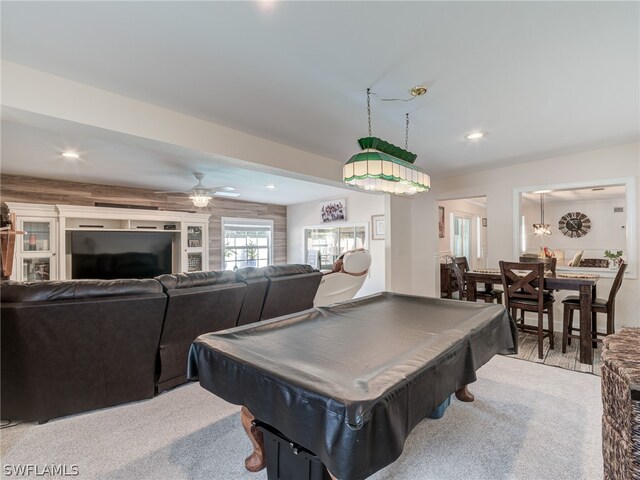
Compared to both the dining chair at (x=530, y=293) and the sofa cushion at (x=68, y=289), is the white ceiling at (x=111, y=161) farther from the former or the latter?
the dining chair at (x=530, y=293)

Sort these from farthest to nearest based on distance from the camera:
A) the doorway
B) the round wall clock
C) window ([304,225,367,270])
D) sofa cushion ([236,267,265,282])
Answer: the round wall clock < the doorway < window ([304,225,367,270]) < sofa cushion ([236,267,265,282])

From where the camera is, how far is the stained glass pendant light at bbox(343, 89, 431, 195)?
2.13 metres

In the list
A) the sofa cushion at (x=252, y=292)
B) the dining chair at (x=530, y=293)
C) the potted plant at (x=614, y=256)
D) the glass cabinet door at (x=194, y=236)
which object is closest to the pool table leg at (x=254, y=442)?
the sofa cushion at (x=252, y=292)

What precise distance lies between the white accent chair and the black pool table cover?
2019mm

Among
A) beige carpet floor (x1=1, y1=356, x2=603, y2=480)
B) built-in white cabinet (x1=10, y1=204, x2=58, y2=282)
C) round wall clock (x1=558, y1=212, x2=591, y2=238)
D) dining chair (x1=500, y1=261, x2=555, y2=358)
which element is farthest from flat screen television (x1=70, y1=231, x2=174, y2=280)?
round wall clock (x1=558, y1=212, x2=591, y2=238)

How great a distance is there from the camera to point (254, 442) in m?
1.68

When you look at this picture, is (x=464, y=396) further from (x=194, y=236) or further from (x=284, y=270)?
(x=194, y=236)

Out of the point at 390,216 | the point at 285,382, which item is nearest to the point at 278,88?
the point at 285,382

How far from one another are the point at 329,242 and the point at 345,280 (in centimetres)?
299

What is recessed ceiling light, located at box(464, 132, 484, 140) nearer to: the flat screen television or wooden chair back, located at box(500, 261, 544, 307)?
wooden chair back, located at box(500, 261, 544, 307)

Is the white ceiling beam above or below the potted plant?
above

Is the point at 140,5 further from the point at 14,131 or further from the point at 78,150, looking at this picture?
the point at 78,150

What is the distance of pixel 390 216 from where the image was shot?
16.6ft

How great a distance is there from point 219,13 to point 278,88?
776 mm
